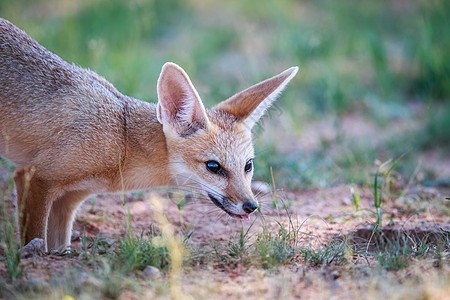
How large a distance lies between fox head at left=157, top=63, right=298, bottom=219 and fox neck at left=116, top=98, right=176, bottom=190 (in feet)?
0.21

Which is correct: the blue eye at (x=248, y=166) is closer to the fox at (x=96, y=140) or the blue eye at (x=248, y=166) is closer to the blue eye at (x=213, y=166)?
the fox at (x=96, y=140)

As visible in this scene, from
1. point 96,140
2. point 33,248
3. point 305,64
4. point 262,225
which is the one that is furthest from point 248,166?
point 305,64

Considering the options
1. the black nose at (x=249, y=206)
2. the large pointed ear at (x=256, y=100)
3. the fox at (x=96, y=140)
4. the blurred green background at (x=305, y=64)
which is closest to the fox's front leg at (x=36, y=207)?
the fox at (x=96, y=140)

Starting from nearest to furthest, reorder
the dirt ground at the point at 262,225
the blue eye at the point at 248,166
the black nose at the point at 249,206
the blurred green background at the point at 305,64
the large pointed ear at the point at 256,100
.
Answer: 1. the dirt ground at the point at 262,225
2. the black nose at the point at 249,206
3. the blue eye at the point at 248,166
4. the large pointed ear at the point at 256,100
5. the blurred green background at the point at 305,64

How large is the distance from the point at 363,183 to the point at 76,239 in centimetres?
297

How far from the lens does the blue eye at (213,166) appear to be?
3.39 meters

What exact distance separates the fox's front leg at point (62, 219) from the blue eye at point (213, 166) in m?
1.02

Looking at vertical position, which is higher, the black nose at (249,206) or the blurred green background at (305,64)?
the blurred green background at (305,64)

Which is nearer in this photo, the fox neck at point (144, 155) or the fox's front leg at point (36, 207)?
the fox's front leg at point (36, 207)

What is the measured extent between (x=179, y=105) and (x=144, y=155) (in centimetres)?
48

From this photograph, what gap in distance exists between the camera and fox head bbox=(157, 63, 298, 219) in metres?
3.26

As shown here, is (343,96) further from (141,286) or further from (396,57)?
(141,286)

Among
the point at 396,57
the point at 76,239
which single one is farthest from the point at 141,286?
the point at 396,57

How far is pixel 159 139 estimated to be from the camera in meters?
3.53
